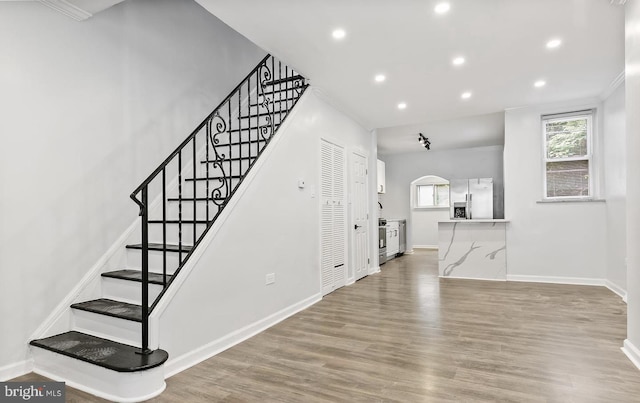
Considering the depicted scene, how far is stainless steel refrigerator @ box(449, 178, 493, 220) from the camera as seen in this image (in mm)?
8680

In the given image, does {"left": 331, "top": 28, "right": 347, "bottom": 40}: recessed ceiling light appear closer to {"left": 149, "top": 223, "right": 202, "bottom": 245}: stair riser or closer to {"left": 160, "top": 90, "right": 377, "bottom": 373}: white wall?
{"left": 160, "top": 90, "right": 377, "bottom": 373}: white wall

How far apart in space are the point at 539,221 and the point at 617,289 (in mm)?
1313

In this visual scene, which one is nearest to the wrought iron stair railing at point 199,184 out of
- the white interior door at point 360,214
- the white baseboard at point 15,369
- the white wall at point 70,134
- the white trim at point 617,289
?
the white wall at point 70,134

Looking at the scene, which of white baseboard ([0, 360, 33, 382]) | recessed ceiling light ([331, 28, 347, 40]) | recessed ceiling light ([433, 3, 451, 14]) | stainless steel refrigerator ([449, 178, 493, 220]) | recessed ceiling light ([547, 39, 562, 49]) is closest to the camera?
white baseboard ([0, 360, 33, 382])

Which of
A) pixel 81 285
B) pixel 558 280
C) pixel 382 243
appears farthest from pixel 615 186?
pixel 81 285

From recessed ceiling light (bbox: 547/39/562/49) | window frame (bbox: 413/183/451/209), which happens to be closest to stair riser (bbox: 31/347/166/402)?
recessed ceiling light (bbox: 547/39/562/49)

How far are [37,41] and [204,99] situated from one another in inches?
72.3

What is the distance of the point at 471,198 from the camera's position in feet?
29.0

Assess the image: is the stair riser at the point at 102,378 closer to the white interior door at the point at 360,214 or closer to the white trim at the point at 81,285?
the white trim at the point at 81,285

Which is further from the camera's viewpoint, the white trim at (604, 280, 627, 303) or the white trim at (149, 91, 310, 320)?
the white trim at (604, 280, 627, 303)

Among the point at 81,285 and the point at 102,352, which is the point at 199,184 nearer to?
the point at 81,285

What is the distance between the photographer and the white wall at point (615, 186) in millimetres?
4457

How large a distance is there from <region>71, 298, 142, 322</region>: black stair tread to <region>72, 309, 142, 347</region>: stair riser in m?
0.03

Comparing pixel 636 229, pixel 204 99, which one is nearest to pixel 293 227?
pixel 204 99
